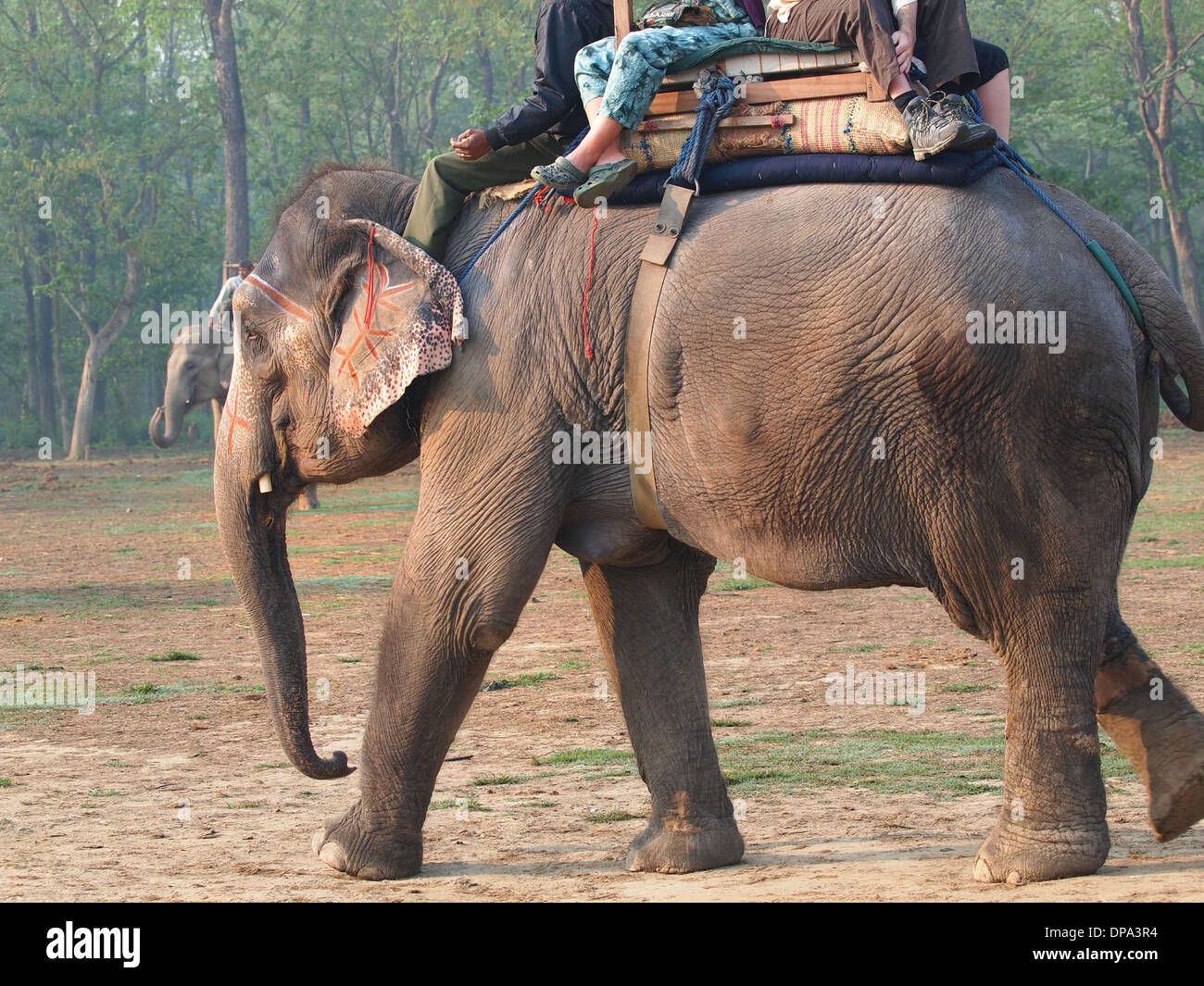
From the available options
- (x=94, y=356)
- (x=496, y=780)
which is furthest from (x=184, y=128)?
(x=496, y=780)

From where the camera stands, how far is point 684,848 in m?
4.99

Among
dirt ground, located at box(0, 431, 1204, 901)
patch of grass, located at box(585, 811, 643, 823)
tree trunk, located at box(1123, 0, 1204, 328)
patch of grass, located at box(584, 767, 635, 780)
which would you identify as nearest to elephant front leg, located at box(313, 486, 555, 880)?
dirt ground, located at box(0, 431, 1204, 901)

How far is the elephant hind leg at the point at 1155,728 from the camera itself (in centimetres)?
445

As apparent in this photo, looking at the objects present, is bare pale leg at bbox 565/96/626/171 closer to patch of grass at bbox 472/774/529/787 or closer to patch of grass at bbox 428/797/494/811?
patch of grass at bbox 428/797/494/811

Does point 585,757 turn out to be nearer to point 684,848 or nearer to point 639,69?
point 684,848

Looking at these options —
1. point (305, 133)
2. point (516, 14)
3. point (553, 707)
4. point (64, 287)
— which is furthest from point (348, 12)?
point (553, 707)

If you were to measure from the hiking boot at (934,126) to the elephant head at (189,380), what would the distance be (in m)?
17.5

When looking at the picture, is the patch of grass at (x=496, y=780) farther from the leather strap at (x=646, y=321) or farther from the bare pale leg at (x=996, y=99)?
the bare pale leg at (x=996, y=99)

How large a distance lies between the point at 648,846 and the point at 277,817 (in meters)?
1.45

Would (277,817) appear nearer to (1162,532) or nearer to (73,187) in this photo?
(1162,532)

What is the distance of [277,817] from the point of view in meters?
5.63

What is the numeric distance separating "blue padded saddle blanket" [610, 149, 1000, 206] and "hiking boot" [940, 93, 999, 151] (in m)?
0.06

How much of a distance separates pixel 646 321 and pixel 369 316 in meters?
1.02

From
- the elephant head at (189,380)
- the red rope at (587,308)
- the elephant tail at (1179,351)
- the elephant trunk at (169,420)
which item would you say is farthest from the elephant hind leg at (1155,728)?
the elephant trunk at (169,420)
